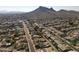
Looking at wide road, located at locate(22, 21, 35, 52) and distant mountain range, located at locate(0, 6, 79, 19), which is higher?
distant mountain range, located at locate(0, 6, 79, 19)

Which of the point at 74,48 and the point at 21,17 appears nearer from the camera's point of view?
the point at 74,48

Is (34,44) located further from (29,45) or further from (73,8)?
(73,8)

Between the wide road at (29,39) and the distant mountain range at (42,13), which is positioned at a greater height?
the distant mountain range at (42,13)

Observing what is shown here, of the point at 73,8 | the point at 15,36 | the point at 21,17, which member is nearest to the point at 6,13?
the point at 21,17

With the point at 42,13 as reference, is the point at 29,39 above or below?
below

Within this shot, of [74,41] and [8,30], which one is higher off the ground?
[8,30]

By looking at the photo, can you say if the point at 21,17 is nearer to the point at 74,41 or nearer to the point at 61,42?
the point at 61,42

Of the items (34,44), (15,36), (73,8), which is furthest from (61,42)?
(15,36)
